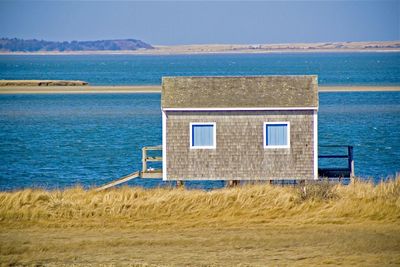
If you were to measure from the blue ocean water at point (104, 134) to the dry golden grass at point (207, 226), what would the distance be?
9.53 m

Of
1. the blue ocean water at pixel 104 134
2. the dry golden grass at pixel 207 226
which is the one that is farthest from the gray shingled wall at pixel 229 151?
the blue ocean water at pixel 104 134

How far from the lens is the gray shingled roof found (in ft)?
96.7

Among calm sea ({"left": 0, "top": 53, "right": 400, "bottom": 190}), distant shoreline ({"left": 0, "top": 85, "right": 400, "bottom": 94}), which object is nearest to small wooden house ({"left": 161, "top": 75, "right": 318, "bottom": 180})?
calm sea ({"left": 0, "top": 53, "right": 400, "bottom": 190})

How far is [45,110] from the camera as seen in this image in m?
80.1

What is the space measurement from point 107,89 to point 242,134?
8202 centimetres

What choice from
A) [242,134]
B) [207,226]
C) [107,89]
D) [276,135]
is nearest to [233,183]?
[242,134]

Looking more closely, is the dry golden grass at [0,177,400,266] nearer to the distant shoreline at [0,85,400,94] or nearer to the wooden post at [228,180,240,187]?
the wooden post at [228,180,240,187]

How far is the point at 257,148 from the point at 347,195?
155 inches

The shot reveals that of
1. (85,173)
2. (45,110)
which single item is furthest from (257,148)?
(45,110)

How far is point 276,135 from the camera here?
2953cm

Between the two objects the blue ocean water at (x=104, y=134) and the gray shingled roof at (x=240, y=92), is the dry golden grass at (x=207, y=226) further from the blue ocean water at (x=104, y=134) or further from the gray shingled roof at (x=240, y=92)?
the blue ocean water at (x=104, y=134)

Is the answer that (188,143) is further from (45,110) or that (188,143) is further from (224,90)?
(45,110)

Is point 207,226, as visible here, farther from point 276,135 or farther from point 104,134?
point 104,134

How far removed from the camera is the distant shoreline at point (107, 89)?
10425 cm
